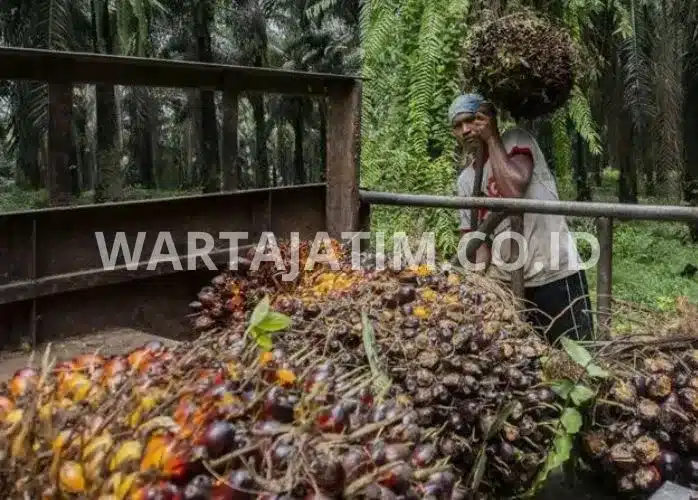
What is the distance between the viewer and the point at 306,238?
111 inches

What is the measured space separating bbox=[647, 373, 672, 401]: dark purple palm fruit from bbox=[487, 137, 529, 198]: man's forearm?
112cm

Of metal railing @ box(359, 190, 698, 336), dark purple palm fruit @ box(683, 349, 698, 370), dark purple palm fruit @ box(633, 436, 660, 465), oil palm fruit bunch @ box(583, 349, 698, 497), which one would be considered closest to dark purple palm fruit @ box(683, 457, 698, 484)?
oil palm fruit bunch @ box(583, 349, 698, 497)

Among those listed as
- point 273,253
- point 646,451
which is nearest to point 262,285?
point 273,253

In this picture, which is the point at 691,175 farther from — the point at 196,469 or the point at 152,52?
the point at 196,469

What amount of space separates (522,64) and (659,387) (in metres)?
1.15

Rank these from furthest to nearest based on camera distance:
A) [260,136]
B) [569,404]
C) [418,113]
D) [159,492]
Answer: [260,136] < [418,113] < [569,404] < [159,492]

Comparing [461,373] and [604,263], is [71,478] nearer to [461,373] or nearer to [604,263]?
[461,373]

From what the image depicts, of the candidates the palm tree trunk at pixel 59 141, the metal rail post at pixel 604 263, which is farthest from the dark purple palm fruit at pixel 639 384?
the palm tree trunk at pixel 59 141

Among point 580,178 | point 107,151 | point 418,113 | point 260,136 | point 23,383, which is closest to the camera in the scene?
point 23,383

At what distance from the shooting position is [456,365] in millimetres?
1445

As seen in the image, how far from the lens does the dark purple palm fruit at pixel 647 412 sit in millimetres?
1633

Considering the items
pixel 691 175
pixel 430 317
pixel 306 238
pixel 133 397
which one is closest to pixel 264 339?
pixel 133 397

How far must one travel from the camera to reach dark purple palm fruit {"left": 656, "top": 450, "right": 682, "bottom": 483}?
1616 mm

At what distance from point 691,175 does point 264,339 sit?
16498 millimetres
